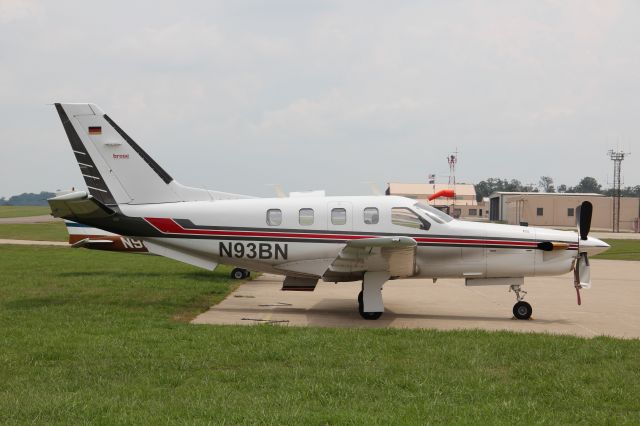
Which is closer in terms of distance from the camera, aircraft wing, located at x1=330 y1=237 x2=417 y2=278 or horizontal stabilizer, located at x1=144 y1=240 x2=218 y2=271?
aircraft wing, located at x1=330 y1=237 x2=417 y2=278

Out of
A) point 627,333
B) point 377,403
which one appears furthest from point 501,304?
point 377,403

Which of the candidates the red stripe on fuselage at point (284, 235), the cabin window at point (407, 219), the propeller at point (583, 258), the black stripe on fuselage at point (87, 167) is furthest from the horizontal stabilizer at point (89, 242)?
the propeller at point (583, 258)

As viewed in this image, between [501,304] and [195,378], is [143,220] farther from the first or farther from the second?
[501,304]

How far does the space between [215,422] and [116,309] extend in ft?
24.4

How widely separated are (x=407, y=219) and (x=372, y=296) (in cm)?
169

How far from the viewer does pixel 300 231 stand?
43.2 feet

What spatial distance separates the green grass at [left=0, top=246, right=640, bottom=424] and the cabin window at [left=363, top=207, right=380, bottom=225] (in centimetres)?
307

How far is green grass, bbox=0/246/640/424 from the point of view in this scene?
6027 millimetres

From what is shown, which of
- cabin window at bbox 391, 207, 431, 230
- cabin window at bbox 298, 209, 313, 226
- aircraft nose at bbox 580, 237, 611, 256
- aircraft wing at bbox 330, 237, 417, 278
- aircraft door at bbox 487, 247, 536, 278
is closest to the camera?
aircraft wing at bbox 330, 237, 417, 278

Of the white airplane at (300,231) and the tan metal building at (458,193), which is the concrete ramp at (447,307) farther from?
the tan metal building at (458,193)

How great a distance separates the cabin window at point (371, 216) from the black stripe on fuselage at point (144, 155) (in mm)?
4310

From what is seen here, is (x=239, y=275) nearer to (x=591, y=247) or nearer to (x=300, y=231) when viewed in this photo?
(x=300, y=231)

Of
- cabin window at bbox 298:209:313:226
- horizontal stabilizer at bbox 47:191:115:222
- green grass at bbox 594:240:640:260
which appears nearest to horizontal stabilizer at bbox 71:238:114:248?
horizontal stabilizer at bbox 47:191:115:222

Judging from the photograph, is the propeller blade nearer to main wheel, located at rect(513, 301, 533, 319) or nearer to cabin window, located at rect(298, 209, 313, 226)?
main wheel, located at rect(513, 301, 533, 319)
